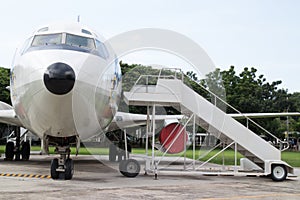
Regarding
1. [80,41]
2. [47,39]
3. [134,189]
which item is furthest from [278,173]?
[47,39]

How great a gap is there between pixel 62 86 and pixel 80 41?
2.34m

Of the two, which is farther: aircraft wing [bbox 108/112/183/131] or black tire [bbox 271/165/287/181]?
aircraft wing [bbox 108/112/183/131]

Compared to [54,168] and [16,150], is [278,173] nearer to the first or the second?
[54,168]

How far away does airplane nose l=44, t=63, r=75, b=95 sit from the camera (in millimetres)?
7797

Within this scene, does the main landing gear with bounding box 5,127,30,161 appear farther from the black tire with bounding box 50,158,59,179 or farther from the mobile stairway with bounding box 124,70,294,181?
the black tire with bounding box 50,158,59,179

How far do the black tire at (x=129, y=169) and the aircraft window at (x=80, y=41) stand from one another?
3.78m

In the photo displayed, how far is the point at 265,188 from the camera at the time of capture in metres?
10.1

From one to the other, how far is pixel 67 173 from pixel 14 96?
2311 mm

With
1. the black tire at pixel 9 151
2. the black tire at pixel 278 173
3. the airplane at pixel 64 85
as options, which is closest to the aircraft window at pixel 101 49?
the airplane at pixel 64 85

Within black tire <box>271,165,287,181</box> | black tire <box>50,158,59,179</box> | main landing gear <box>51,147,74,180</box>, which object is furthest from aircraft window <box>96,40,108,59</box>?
black tire <box>271,165,287,181</box>

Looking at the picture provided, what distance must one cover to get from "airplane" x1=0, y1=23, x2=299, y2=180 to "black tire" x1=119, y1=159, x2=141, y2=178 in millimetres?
1731

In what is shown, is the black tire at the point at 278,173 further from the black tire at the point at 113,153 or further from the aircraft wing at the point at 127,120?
the black tire at the point at 113,153

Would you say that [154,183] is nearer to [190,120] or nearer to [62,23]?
[190,120]

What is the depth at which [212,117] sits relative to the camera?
1260cm
